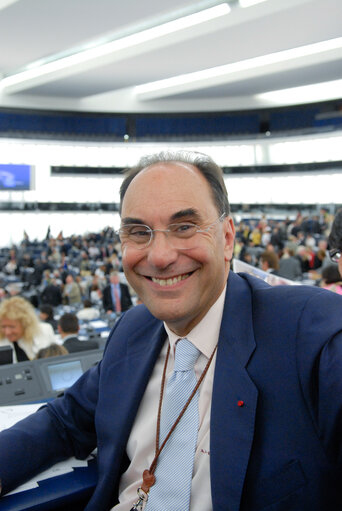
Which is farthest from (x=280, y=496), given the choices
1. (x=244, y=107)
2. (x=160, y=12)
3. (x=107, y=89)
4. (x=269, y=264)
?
(x=244, y=107)

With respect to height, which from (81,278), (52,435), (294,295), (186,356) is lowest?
(81,278)

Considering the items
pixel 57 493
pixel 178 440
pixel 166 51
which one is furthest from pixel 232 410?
pixel 166 51

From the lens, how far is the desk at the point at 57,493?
133 centimetres

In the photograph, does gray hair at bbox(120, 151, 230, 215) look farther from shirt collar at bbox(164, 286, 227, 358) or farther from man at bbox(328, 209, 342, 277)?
man at bbox(328, 209, 342, 277)

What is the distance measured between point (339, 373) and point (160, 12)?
13785 millimetres

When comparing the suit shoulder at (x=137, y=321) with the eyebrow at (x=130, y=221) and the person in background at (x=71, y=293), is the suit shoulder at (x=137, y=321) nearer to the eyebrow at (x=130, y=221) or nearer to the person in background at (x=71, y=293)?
the eyebrow at (x=130, y=221)

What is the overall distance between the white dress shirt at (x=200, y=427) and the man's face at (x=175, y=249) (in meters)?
0.06

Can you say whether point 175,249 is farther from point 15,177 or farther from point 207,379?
point 15,177

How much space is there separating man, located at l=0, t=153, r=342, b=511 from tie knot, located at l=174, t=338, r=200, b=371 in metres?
0.02

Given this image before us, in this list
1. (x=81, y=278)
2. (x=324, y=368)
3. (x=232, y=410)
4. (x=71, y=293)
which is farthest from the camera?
(x=81, y=278)

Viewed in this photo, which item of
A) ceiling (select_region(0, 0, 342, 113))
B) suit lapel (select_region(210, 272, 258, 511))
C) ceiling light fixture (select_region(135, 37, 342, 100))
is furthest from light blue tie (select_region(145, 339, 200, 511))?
ceiling light fixture (select_region(135, 37, 342, 100))

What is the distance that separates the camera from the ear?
1.39m

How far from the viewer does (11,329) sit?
3.89 meters

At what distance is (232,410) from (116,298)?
823cm
